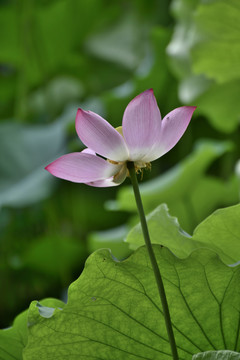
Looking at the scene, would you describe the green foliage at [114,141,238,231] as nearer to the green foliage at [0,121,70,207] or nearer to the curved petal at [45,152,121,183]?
the green foliage at [0,121,70,207]

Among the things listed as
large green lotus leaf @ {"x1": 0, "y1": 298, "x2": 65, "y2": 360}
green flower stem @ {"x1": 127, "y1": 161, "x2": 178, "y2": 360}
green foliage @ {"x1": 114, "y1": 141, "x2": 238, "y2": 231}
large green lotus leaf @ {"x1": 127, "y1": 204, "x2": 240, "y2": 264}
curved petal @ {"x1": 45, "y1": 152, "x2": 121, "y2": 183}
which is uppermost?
curved petal @ {"x1": 45, "y1": 152, "x2": 121, "y2": 183}

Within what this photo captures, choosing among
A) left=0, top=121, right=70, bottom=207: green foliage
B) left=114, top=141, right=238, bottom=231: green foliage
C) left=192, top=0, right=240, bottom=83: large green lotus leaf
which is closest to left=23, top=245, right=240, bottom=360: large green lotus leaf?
left=192, top=0, right=240, bottom=83: large green lotus leaf

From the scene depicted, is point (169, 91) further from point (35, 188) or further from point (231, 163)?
point (35, 188)

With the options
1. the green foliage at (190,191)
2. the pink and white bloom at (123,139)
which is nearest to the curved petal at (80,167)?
the pink and white bloom at (123,139)

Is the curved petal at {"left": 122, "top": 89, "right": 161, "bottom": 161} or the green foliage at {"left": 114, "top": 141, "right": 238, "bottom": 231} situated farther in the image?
the green foliage at {"left": 114, "top": 141, "right": 238, "bottom": 231}

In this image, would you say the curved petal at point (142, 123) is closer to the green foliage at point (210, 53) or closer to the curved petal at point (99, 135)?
the curved petal at point (99, 135)

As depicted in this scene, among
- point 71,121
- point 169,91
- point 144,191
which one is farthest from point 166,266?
point 169,91
